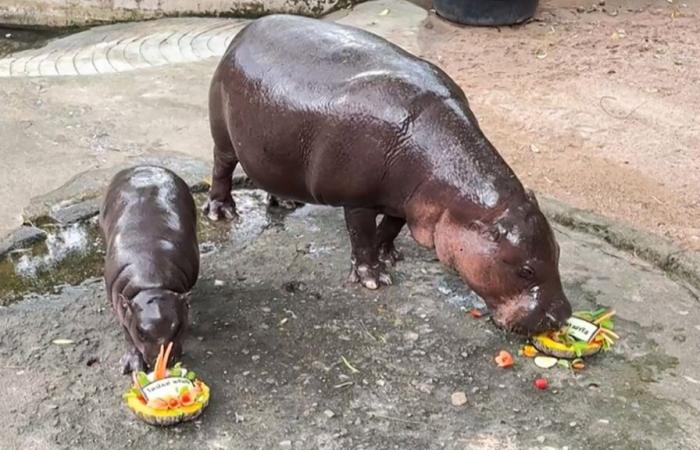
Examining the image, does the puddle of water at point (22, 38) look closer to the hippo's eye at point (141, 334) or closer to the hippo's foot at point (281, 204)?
the hippo's foot at point (281, 204)

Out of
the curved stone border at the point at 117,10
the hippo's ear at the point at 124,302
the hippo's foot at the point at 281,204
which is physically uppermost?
the hippo's ear at the point at 124,302

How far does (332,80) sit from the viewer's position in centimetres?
416

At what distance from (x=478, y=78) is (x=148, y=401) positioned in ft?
15.0

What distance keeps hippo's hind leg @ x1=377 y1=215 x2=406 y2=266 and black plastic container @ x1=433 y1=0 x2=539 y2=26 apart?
454cm

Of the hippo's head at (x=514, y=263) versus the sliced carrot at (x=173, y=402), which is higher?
the hippo's head at (x=514, y=263)

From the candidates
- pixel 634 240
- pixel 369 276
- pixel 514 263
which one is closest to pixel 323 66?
pixel 369 276

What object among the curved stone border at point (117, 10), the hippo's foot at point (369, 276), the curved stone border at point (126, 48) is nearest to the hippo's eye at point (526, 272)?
the hippo's foot at point (369, 276)

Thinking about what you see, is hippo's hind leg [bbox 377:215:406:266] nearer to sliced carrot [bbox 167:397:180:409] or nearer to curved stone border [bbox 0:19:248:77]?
sliced carrot [bbox 167:397:180:409]

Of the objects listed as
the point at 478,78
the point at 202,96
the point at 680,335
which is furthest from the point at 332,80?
the point at 478,78

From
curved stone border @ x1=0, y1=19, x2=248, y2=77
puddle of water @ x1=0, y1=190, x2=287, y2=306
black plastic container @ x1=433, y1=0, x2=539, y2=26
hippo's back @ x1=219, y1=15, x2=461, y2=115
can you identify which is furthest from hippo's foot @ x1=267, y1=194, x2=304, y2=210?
black plastic container @ x1=433, y1=0, x2=539, y2=26

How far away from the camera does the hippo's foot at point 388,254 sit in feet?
15.4

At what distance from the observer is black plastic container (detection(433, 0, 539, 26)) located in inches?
342

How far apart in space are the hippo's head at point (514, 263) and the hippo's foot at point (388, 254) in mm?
848

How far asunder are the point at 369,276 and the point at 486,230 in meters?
0.92
